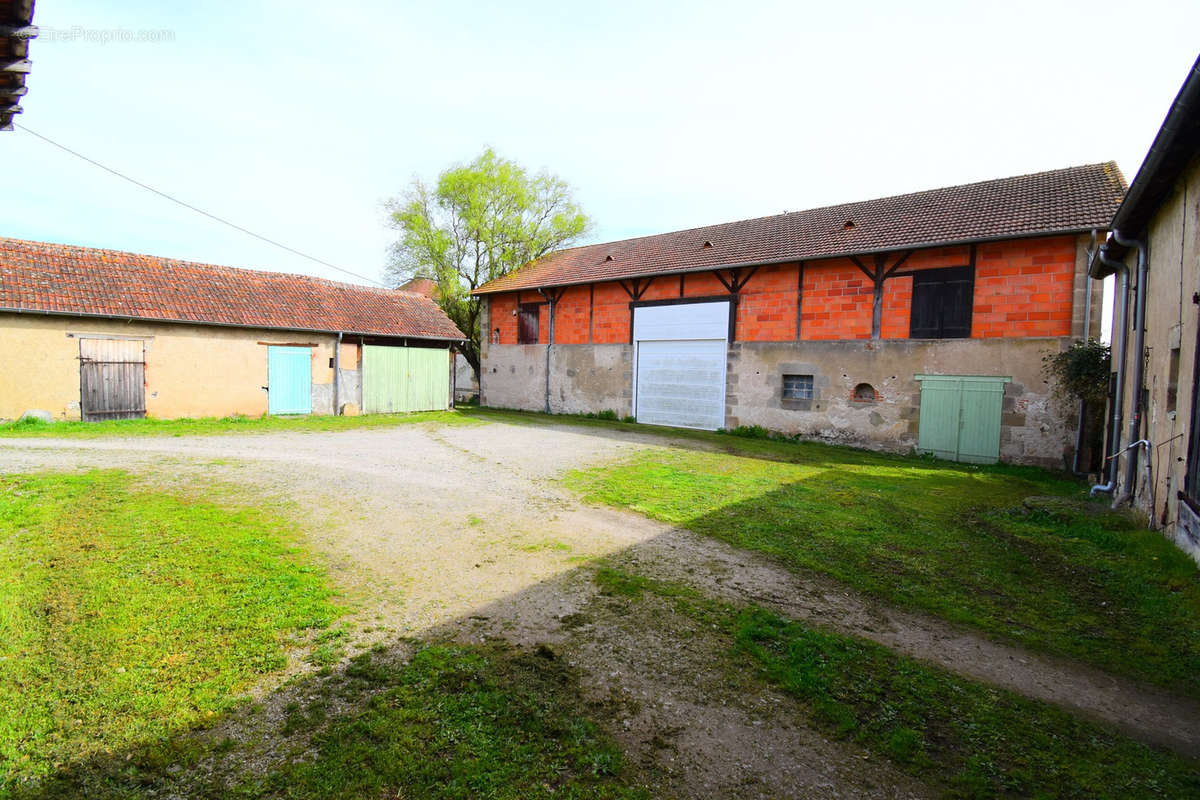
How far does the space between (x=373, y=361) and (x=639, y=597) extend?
1693 cm

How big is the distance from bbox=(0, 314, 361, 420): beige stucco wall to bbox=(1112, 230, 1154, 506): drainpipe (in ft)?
61.1

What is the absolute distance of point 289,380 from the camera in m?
17.3

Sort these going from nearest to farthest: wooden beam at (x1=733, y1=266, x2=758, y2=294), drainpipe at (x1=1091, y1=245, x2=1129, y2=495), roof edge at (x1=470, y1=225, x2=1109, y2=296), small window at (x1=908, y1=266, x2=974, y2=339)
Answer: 1. drainpipe at (x1=1091, y1=245, x2=1129, y2=495)
2. roof edge at (x1=470, y1=225, x2=1109, y2=296)
3. small window at (x1=908, y1=266, x2=974, y2=339)
4. wooden beam at (x1=733, y1=266, x2=758, y2=294)

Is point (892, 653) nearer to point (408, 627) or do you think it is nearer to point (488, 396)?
point (408, 627)

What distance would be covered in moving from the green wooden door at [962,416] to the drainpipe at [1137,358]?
403 centimetres

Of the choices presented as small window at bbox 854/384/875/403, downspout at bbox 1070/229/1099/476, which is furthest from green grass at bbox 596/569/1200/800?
small window at bbox 854/384/875/403

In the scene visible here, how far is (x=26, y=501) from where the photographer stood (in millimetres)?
6301

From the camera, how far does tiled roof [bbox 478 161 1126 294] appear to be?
11984 mm

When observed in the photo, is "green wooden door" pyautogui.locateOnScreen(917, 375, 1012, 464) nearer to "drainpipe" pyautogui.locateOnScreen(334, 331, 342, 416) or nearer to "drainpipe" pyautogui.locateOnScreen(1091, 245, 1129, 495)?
"drainpipe" pyautogui.locateOnScreen(1091, 245, 1129, 495)

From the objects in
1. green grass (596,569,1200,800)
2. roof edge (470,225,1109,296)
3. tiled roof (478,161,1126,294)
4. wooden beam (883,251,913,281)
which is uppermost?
tiled roof (478,161,1126,294)

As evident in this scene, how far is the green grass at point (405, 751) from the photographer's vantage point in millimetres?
2314

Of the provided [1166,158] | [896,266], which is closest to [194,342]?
[896,266]

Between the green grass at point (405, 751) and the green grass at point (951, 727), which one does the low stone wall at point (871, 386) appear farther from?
the green grass at point (405, 751)

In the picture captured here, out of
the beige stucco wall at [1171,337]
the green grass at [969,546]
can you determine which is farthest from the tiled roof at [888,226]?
the green grass at [969,546]
